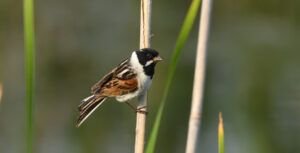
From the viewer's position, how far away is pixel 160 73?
298 inches

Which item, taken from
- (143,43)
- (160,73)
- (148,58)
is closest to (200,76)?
(143,43)

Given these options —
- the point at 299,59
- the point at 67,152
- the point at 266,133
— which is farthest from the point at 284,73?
the point at 67,152

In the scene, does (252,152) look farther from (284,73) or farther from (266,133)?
(284,73)

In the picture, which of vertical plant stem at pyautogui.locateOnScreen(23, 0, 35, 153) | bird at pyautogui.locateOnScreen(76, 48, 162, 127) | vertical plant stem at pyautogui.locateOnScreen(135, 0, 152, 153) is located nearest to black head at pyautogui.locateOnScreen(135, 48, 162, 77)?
bird at pyautogui.locateOnScreen(76, 48, 162, 127)

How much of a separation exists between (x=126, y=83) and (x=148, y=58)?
0.66ft

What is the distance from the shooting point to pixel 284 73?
810 centimetres

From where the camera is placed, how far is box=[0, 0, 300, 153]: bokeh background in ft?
22.3

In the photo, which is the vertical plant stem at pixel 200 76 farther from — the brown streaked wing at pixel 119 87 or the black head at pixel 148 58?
the brown streaked wing at pixel 119 87

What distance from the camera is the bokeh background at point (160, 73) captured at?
268 inches

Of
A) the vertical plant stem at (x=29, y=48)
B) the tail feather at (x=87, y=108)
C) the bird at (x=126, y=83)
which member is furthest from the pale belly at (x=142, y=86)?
the vertical plant stem at (x=29, y=48)

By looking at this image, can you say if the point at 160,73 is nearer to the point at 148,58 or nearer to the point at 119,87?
the point at 119,87

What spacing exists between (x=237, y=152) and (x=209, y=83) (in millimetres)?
1229

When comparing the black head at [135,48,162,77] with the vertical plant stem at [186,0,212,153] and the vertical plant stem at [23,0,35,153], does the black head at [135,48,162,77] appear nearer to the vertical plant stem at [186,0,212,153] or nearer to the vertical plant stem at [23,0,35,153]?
the vertical plant stem at [186,0,212,153]

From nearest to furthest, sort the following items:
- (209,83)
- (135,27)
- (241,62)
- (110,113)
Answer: (110,113), (209,83), (241,62), (135,27)
